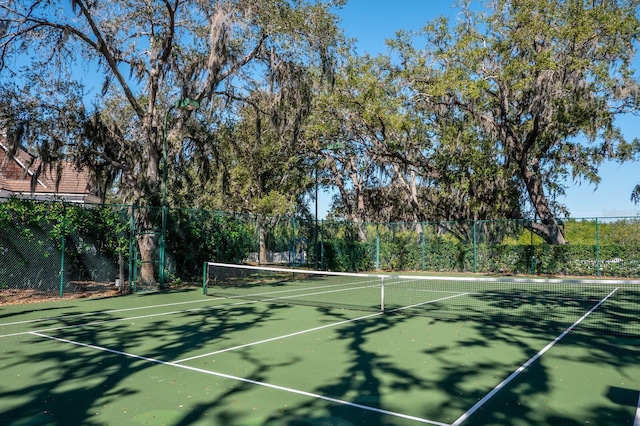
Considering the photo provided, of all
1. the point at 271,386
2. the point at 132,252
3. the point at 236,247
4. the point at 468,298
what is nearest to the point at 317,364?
the point at 271,386

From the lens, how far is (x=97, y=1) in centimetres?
1495

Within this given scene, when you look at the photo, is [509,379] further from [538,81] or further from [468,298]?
[538,81]

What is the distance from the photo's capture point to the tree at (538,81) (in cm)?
2039

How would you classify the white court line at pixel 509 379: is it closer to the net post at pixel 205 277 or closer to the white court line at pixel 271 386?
the white court line at pixel 271 386

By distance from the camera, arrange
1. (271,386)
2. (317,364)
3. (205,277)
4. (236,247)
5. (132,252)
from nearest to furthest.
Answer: (271,386)
(317,364)
(205,277)
(132,252)
(236,247)

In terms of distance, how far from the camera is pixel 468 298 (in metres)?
14.0

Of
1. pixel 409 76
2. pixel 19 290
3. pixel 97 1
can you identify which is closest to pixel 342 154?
pixel 409 76

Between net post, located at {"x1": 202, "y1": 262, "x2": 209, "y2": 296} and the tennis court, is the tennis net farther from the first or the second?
the tennis court

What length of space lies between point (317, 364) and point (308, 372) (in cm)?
40

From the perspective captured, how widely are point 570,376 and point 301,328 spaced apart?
483 centimetres

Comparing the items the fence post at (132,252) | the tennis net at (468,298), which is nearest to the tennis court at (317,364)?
the tennis net at (468,298)

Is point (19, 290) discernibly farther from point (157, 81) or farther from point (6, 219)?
point (157, 81)

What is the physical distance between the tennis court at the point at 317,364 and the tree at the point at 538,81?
480 inches

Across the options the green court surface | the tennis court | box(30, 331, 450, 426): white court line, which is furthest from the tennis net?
box(30, 331, 450, 426): white court line
